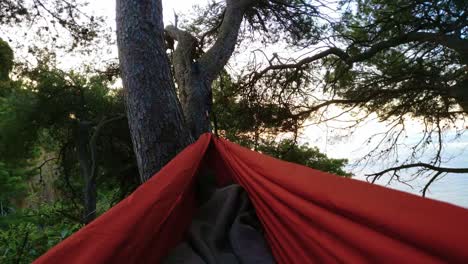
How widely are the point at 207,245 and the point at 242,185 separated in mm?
315

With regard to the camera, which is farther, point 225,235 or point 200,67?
point 200,67

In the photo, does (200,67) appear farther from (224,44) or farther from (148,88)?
(148,88)

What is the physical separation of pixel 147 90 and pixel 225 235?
3.74 feet

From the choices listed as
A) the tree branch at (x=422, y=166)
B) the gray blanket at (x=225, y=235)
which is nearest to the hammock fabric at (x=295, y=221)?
the gray blanket at (x=225, y=235)

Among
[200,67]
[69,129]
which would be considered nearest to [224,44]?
[200,67]

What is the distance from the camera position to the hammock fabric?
53 cm

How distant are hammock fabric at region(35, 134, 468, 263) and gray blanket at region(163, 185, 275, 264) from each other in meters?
0.04

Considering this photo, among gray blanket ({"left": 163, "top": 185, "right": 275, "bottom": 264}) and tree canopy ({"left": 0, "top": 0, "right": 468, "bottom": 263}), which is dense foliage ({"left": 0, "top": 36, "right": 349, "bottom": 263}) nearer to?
tree canopy ({"left": 0, "top": 0, "right": 468, "bottom": 263})

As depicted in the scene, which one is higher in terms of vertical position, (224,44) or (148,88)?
(224,44)

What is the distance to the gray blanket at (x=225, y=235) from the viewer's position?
1.00 metres

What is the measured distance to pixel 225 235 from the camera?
1098 mm

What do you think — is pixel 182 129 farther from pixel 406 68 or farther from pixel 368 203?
pixel 406 68

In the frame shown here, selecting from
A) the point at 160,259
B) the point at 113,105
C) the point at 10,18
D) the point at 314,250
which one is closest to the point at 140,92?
the point at 160,259

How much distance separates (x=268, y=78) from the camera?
4.43 m
